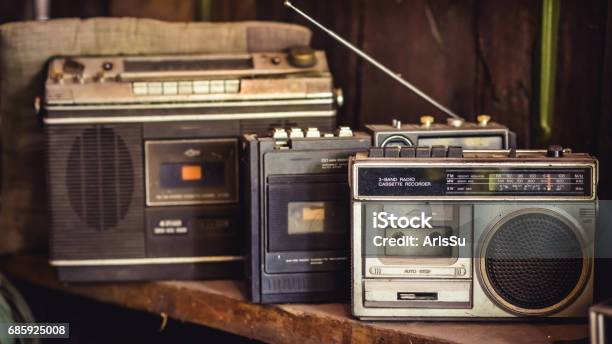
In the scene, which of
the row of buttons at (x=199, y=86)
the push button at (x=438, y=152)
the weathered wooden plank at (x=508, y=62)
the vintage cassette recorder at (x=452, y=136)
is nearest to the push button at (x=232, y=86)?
the row of buttons at (x=199, y=86)

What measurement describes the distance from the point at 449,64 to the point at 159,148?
0.78 meters

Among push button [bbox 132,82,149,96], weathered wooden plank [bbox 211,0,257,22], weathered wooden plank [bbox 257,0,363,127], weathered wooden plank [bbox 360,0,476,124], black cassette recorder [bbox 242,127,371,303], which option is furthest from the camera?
weathered wooden plank [bbox 211,0,257,22]

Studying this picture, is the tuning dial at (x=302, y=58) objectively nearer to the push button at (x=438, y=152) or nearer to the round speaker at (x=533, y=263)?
the push button at (x=438, y=152)

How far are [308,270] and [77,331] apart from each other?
32.9 inches

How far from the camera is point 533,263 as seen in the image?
1580 millimetres

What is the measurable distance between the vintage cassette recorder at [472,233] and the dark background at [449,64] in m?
0.45

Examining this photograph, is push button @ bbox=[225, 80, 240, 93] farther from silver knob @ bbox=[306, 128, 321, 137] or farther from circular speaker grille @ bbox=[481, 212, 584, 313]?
circular speaker grille @ bbox=[481, 212, 584, 313]

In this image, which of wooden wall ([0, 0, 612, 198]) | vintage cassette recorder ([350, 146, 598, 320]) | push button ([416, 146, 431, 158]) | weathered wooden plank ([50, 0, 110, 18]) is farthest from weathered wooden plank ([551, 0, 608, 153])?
weathered wooden plank ([50, 0, 110, 18])

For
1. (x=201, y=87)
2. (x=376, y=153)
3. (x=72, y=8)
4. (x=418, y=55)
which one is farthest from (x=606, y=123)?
(x=72, y=8)

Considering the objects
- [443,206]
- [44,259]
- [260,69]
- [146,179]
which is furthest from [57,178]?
[443,206]

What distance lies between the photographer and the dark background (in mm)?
2010

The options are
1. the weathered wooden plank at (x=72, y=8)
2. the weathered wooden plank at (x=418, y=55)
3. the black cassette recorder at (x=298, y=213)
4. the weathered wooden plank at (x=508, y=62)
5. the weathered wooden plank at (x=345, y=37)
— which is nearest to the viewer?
the black cassette recorder at (x=298, y=213)

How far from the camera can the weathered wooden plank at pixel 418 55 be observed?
224 cm

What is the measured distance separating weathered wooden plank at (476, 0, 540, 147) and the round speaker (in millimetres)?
577
